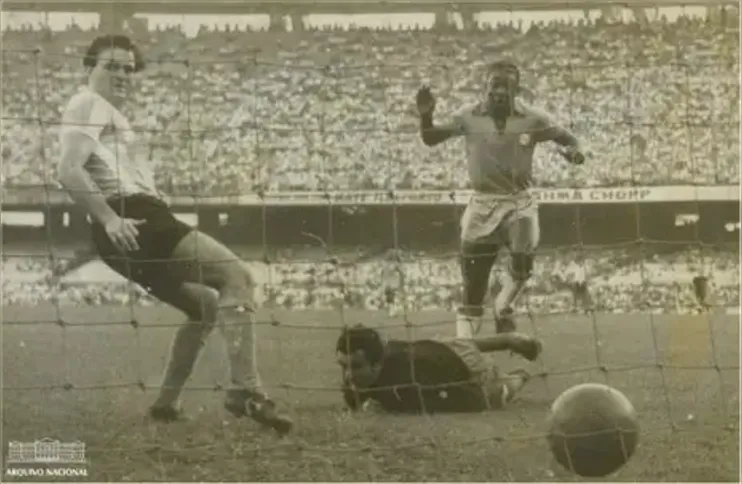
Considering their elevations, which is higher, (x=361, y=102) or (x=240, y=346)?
(x=361, y=102)

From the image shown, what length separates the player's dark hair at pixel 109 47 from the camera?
1.55 metres

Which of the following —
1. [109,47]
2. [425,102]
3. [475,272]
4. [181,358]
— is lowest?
[181,358]

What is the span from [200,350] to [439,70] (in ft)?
1.84

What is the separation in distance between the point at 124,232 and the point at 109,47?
28 cm

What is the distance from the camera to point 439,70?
1558 millimetres

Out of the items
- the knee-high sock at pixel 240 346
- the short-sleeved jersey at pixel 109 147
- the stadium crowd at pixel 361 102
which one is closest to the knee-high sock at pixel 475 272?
the stadium crowd at pixel 361 102

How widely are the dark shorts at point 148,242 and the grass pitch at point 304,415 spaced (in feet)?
0.17

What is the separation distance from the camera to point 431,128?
60.8 inches

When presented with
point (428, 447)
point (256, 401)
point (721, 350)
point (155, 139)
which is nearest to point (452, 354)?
point (428, 447)

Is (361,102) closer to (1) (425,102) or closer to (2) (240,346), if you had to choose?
(1) (425,102)

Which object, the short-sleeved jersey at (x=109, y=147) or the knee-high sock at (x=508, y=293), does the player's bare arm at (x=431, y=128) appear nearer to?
the knee-high sock at (x=508, y=293)

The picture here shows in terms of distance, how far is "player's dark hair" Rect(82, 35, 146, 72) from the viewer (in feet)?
5.09

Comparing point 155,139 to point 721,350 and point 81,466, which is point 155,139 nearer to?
point 81,466

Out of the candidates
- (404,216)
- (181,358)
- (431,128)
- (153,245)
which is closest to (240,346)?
(181,358)
